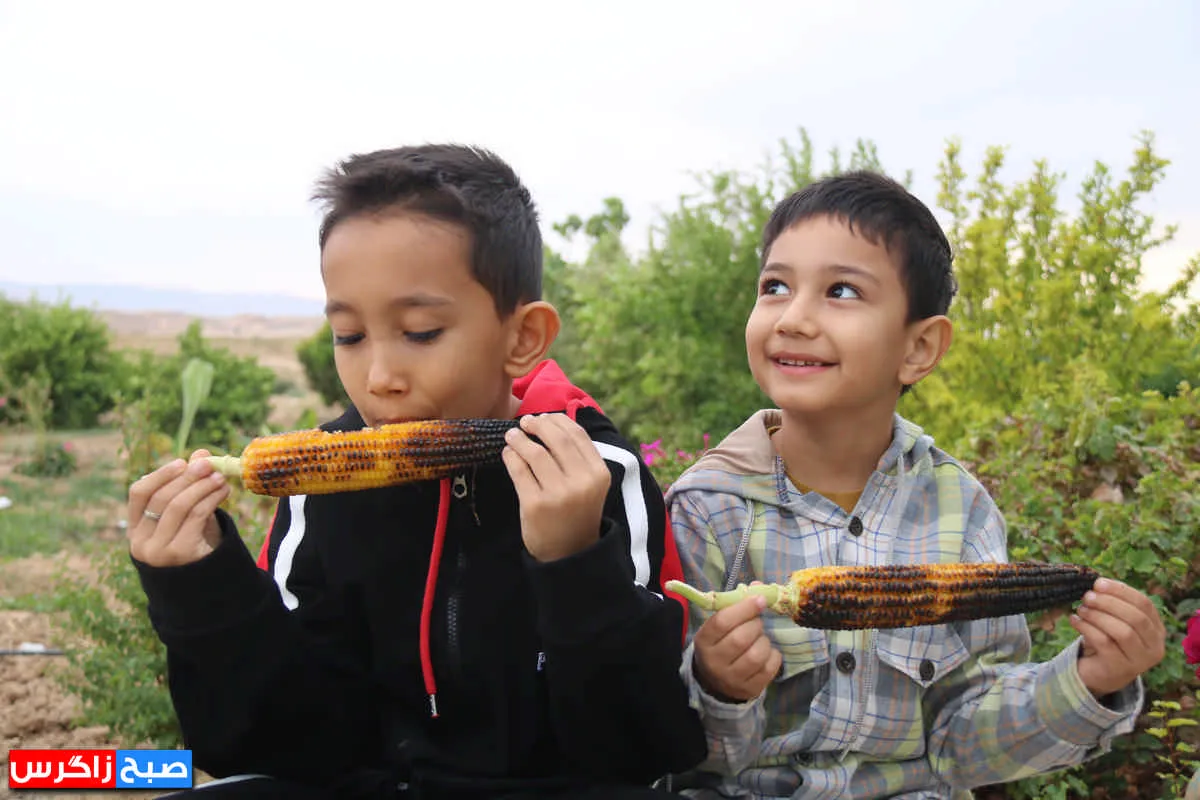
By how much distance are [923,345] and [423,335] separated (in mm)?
1087

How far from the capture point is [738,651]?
76.1 inches

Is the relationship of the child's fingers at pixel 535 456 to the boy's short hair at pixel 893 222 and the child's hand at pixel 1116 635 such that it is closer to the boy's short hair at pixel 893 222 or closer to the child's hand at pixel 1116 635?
the boy's short hair at pixel 893 222

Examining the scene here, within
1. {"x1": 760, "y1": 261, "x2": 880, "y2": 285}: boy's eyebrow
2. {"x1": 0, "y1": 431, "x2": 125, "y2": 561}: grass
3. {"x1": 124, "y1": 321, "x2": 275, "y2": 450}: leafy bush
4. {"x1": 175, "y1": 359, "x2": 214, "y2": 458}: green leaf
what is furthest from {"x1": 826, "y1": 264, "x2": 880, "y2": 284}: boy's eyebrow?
{"x1": 124, "y1": 321, "x2": 275, "y2": 450}: leafy bush

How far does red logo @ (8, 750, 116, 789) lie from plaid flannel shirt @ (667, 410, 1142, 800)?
2.56 meters

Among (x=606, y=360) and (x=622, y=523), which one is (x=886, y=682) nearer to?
(x=622, y=523)

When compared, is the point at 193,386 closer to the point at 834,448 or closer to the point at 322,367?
the point at 834,448

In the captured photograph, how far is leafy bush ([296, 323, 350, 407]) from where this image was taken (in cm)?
1592

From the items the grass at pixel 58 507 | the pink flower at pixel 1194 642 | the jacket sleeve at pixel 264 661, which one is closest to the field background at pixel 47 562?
the grass at pixel 58 507

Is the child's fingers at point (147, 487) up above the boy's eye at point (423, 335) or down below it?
below

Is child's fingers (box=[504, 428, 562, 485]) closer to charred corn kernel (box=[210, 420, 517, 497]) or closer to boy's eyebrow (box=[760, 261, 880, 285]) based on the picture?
charred corn kernel (box=[210, 420, 517, 497])

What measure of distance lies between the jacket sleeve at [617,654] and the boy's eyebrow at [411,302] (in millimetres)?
457

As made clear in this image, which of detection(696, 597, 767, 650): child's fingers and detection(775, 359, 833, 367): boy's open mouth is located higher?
detection(775, 359, 833, 367): boy's open mouth

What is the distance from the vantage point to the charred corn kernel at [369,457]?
Result: 193cm

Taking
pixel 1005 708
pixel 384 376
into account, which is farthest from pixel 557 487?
pixel 1005 708
